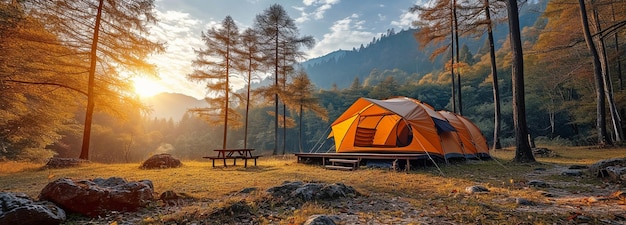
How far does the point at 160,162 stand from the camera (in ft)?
32.7

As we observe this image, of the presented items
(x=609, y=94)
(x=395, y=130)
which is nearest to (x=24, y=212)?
(x=395, y=130)

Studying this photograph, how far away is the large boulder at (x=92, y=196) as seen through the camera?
3.58m

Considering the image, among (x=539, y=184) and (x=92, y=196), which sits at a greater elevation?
(x=92, y=196)

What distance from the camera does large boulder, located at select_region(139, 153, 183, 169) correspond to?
9.66 meters

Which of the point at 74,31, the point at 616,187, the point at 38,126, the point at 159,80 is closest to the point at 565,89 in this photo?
the point at 616,187

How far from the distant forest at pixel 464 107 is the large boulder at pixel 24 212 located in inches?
378

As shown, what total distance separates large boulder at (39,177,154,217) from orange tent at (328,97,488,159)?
24.7 feet

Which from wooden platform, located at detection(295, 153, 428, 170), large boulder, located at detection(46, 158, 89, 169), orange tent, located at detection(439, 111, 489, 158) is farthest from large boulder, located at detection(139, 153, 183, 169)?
orange tent, located at detection(439, 111, 489, 158)

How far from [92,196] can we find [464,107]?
4357cm

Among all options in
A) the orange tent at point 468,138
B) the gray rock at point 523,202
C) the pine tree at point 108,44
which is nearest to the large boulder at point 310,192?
the gray rock at point 523,202

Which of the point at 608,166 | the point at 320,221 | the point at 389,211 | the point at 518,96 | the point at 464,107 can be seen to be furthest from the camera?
the point at 464,107

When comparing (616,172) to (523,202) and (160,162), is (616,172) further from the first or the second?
(160,162)

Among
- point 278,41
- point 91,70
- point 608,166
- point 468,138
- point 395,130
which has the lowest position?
point 608,166

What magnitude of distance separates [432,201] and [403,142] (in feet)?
24.2
